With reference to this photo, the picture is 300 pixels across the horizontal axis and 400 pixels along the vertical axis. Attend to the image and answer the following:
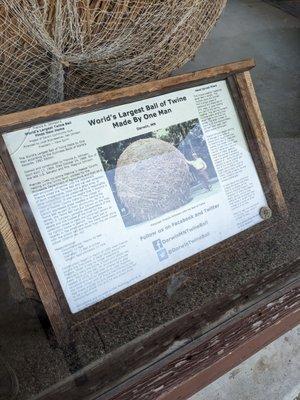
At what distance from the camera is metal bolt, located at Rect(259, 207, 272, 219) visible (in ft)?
3.36

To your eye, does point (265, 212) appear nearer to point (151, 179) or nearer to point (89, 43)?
point (151, 179)

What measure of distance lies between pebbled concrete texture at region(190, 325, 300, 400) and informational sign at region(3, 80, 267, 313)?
12.4 inches

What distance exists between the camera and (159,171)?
2.95 ft

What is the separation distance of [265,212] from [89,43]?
545 mm

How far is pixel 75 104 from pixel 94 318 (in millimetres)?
387

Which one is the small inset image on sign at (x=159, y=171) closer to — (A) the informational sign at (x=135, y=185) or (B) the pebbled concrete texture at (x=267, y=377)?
(A) the informational sign at (x=135, y=185)

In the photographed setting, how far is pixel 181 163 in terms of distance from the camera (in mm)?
923

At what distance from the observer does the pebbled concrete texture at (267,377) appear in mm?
1004

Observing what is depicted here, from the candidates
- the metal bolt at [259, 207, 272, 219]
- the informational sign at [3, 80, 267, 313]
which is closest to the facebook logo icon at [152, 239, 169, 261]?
the informational sign at [3, 80, 267, 313]

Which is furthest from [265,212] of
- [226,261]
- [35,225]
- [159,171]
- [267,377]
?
[35,225]

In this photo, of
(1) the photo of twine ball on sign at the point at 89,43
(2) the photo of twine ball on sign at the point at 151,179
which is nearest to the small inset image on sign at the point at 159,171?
(2) the photo of twine ball on sign at the point at 151,179

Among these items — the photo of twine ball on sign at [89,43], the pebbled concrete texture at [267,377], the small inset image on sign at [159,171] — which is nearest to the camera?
the photo of twine ball on sign at [89,43]

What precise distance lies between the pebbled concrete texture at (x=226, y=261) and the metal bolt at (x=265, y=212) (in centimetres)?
4

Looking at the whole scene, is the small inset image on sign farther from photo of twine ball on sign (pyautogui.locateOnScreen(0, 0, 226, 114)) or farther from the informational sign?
photo of twine ball on sign (pyautogui.locateOnScreen(0, 0, 226, 114))
